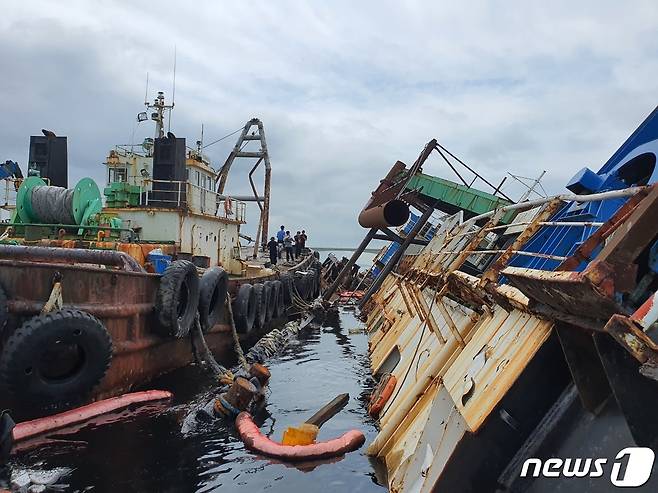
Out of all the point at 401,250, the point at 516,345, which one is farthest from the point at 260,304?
the point at 516,345

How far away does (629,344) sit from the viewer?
196cm

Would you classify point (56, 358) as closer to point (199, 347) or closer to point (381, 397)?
point (381, 397)

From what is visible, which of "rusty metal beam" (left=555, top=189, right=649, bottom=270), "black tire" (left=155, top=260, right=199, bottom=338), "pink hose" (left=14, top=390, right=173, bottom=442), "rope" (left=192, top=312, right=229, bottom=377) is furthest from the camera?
"rope" (left=192, top=312, right=229, bottom=377)

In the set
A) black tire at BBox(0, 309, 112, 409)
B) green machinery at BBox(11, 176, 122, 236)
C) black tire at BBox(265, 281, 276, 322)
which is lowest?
black tire at BBox(265, 281, 276, 322)

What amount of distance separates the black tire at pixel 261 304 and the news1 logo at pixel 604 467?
11.3 m

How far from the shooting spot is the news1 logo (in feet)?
8.30

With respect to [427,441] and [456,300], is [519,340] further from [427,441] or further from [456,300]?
[456,300]

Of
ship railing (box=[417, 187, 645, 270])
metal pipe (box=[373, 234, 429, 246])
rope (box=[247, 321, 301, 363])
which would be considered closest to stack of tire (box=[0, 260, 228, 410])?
ship railing (box=[417, 187, 645, 270])

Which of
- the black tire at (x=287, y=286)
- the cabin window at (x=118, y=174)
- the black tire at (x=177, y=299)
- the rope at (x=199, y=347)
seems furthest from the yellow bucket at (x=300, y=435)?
the black tire at (x=287, y=286)

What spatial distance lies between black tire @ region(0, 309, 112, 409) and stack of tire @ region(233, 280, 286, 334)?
610 centimetres

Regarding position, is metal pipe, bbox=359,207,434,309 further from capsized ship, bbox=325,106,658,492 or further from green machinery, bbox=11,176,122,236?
capsized ship, bbox=325,106,658,492

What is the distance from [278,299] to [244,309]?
4.54 meters

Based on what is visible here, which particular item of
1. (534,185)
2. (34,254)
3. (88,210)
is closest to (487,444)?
(34,254)

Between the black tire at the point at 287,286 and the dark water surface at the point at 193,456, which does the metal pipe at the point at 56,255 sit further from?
the black tire at the point at 287,286
